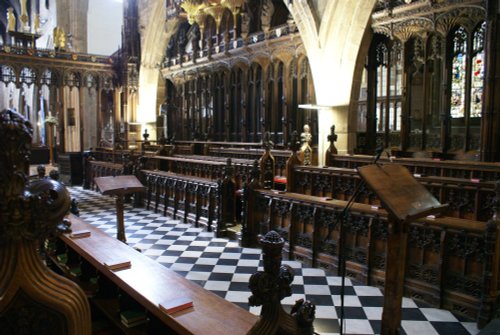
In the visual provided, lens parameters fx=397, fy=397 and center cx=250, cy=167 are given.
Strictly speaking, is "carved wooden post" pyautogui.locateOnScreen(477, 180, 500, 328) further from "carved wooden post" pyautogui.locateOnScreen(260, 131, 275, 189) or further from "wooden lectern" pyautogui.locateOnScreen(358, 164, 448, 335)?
"carved wooden post" pyautogui.locateOnScreen(260, 131, 275, 189)

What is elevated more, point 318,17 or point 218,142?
point 318,17

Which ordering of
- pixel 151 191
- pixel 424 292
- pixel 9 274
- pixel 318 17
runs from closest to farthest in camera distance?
pixel 9 274 < pixel 424 292 < pixel 151 191 < pixel 318 17

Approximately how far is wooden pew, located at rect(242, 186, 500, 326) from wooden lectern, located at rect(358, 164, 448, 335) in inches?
25.9

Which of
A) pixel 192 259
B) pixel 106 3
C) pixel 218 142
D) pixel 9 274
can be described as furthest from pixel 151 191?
pixel 106 3

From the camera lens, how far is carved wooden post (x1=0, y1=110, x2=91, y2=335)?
1045 millimetres

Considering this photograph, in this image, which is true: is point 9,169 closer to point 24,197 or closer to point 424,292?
point 24,197

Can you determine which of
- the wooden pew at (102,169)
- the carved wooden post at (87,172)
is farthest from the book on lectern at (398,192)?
the carved wooden post at (87,172)

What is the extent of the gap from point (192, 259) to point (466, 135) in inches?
241

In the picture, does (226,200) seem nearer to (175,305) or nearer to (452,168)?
(452,168)

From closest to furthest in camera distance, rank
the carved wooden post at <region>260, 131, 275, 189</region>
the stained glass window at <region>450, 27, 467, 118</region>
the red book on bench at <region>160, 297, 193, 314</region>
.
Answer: the red book on bench at <region>160, 297, 193, 314</region> → the carved wooden post at <region>260, 131, 275, 189</region> → the stained glass window at <region>450, 27, 467, 118</region>

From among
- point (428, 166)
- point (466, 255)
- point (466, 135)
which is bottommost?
point (466, 255)

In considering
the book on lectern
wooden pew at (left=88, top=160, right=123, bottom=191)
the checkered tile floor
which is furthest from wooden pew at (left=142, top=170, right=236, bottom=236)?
the book on lectern

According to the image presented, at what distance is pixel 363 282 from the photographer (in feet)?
14.1

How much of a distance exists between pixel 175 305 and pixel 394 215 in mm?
1261
